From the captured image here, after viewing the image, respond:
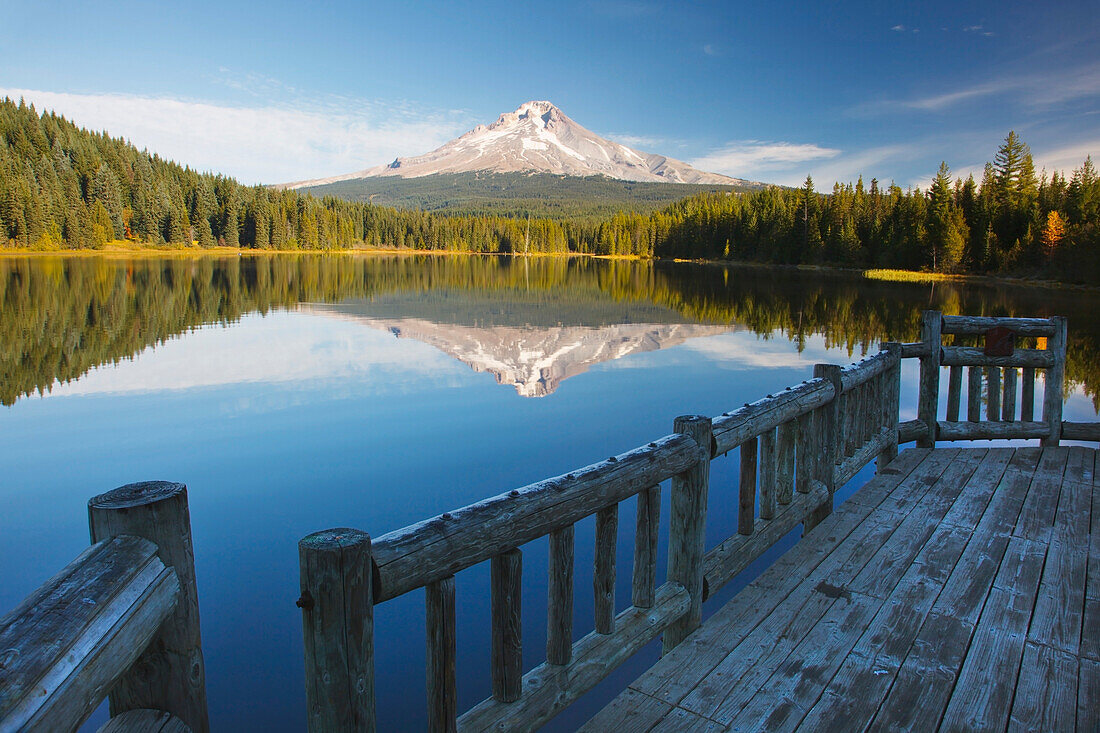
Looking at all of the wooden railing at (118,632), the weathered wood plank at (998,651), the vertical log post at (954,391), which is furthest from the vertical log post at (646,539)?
the vertical log post at (954,391)

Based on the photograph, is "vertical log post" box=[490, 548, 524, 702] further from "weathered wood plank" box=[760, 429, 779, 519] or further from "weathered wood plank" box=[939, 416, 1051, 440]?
"weathered wood plank" box=[939, 416, 1051, 440]

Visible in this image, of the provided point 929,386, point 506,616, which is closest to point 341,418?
point 929,386

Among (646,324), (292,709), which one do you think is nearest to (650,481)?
(292,709)

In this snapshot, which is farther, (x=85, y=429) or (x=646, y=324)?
(x=646, y=324)

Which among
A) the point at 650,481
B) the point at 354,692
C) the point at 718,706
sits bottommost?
the point at 718,706

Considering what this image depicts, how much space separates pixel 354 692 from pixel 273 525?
590cm

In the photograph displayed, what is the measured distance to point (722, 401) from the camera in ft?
48.0

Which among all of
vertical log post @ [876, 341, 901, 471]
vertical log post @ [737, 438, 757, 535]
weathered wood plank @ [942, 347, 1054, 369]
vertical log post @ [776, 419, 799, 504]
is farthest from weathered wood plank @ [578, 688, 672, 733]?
weathered wood plank @ [942, 347, 1054, 369]

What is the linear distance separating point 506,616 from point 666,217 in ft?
426

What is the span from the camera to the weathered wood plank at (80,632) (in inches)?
57.9

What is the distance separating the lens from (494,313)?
3048 centimetres

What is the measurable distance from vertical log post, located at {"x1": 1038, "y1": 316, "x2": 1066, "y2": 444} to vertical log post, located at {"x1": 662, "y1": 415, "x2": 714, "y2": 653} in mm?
6095

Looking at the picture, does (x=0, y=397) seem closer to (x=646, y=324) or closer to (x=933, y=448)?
(x=933, y=448)

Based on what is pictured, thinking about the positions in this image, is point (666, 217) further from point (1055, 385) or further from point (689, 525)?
point (689, 525)
